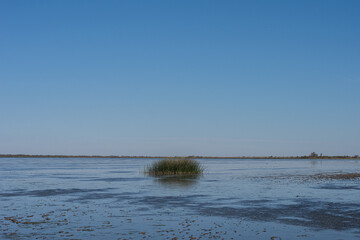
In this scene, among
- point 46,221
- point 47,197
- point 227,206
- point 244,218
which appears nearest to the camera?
point 46,221

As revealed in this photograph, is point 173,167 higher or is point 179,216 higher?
point 173,167

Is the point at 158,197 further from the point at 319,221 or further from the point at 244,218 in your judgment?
the point at 319,221

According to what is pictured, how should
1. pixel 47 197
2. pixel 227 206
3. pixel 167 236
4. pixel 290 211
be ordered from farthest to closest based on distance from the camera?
1. pixel 47 197
2. pixel 227 206
3. pixel 290 211
4. pixel 167 236

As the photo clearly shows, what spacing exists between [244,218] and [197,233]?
3459 millimetres

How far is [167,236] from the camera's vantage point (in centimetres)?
1200

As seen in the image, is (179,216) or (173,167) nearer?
(179,216)

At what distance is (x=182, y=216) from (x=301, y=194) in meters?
10.8

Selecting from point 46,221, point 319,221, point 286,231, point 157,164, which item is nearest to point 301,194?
point 319,221

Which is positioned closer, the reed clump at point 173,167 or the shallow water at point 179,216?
the shallow water at point 179,216

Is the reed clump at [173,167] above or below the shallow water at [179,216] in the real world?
above

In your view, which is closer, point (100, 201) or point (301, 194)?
point (100, 201)

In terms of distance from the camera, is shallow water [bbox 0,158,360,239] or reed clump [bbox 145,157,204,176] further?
reed clump [bbox 145,157,204,176]

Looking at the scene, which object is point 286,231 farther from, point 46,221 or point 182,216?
point 46,221

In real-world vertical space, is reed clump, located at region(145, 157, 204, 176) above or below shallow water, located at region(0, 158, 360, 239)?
above
